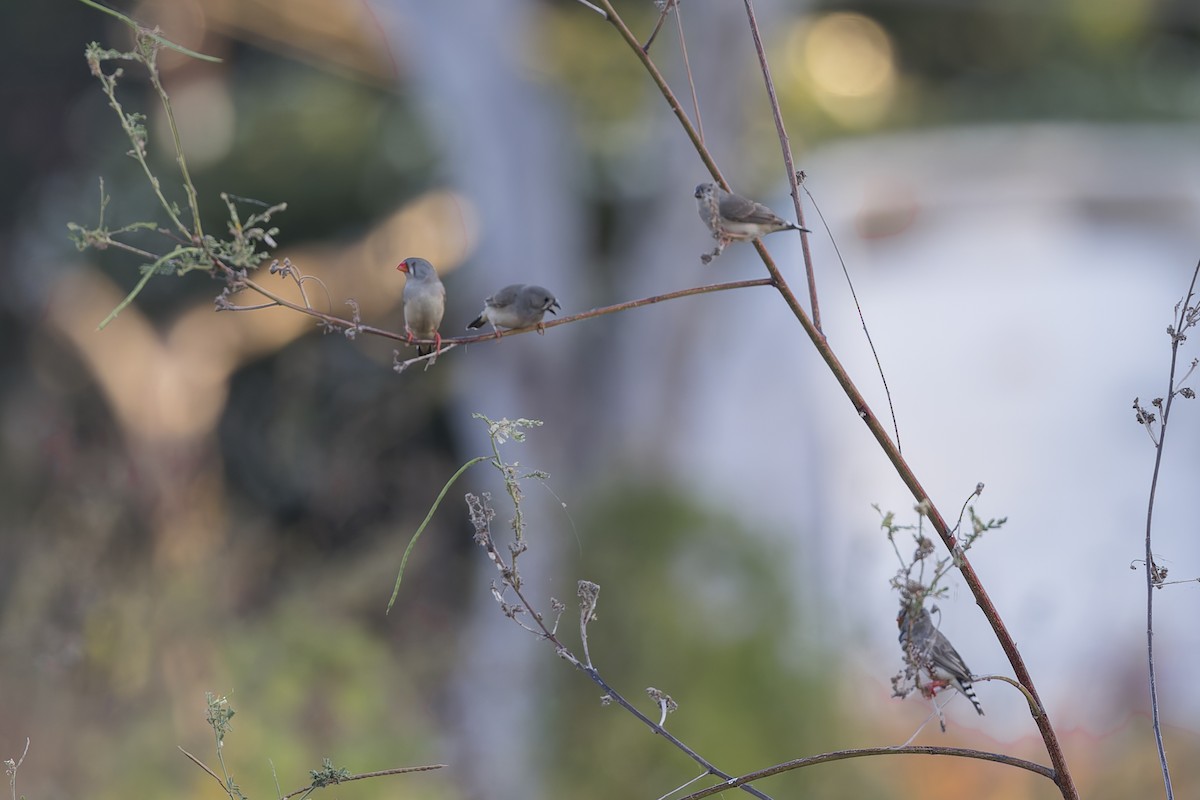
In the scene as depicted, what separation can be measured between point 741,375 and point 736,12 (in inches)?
114

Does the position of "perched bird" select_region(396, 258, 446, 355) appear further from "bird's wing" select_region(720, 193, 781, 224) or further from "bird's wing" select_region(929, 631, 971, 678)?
"bird's wing" select_region(929, 631, 971, 678)

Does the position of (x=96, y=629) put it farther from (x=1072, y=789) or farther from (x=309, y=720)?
(x=1072, y=789)

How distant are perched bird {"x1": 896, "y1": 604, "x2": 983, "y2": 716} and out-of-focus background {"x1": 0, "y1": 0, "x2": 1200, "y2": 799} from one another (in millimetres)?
587

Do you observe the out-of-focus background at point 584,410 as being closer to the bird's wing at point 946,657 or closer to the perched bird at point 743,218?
the perched bird at point 743,218

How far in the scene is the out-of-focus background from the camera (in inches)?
185

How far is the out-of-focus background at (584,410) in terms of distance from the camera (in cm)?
471

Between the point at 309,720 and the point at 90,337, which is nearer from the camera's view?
the point at 309,720

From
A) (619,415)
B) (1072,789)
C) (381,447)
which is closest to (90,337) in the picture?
(381,447)

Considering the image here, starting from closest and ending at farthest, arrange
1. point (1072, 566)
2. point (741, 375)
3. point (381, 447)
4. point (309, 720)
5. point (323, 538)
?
point (309, 720), point (323, 538), point (381, 447), point (1072, 566), point (741, 375)

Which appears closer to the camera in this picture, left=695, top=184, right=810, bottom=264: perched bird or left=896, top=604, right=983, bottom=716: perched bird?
left=896, top=604, right=983, bottom=716: perched bird

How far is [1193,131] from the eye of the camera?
10.2 meters

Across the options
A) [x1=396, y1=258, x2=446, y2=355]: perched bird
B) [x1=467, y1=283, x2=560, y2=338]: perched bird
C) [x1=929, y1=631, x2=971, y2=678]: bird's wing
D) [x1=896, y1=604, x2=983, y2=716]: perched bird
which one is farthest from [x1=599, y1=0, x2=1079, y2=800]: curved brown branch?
[x1=396, y1=258, x2=446, y2=355]: perched bird

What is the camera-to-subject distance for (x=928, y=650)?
1.24 metres

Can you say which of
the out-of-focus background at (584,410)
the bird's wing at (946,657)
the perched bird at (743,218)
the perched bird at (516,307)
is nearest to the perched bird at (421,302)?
the perched bird at (516,307)
